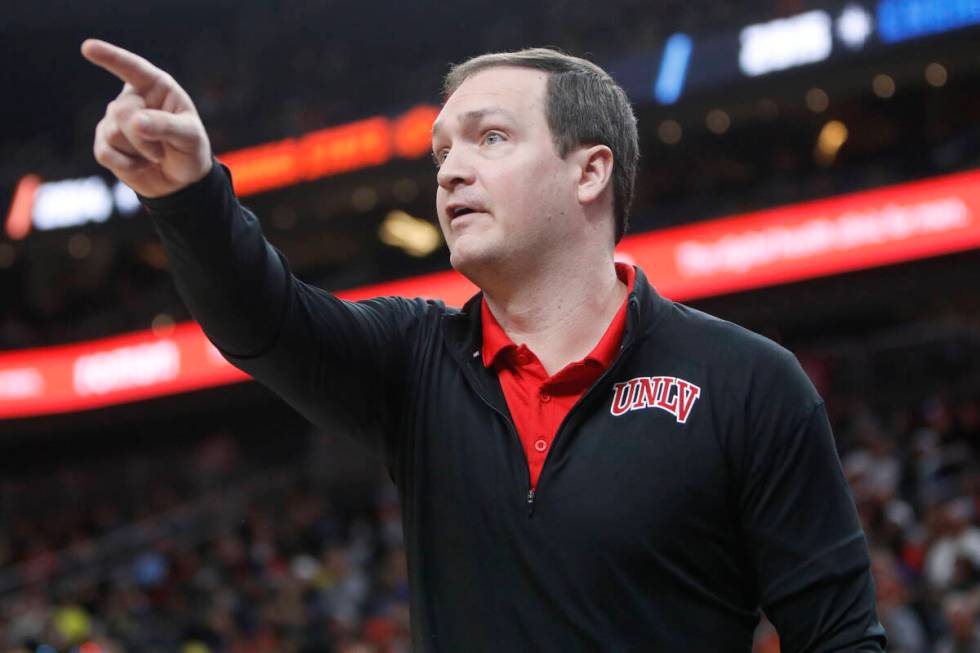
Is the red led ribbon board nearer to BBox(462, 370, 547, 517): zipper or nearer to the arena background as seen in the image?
the arena background

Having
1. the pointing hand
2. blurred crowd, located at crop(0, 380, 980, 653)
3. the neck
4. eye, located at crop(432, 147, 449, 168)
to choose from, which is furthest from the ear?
blurred crowd, located at crop(0, 380, 980, 653)

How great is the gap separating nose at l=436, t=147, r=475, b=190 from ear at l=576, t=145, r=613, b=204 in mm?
191

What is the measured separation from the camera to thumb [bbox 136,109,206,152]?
154cm

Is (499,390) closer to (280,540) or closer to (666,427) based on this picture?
(666,427)

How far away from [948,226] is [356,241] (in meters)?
9.96

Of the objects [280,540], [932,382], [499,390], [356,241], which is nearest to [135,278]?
[356,241]

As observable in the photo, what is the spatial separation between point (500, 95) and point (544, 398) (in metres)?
0.49

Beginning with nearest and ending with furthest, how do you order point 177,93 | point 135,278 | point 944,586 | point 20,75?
1. point 177,93
2. point 944,586
3. point 135,278
4. point 20,75

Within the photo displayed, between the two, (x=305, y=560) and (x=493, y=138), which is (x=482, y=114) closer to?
(x=493, y=138)

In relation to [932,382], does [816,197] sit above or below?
above

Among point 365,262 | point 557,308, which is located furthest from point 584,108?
point 365,262

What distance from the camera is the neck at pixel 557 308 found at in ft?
6.38

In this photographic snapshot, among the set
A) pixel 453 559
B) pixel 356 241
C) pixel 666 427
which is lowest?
pixel 356 241

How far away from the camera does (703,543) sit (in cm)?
175
